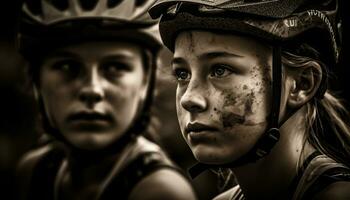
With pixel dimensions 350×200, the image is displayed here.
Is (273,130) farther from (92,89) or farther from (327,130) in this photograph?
(92,89)

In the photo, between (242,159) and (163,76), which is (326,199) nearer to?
(242,159)

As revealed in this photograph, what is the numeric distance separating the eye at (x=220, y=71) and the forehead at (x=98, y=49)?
1.57 metres

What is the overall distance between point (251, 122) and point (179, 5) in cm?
62

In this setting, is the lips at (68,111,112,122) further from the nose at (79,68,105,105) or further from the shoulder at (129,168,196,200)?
the shoulder at (129,168,196,200)

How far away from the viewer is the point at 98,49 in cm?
416

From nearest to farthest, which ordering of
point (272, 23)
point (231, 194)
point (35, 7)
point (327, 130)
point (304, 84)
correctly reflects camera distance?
point (272, 23), point (304, 84), point (327, 130), point (231, 194), point (35, 7)

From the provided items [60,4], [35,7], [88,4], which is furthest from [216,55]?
[35,7]

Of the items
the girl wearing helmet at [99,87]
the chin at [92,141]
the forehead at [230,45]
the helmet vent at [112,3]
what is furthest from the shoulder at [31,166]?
the forehead at [230,45]

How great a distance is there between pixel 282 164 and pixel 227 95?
16.6 inches

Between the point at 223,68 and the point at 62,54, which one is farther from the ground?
the point at 223,68

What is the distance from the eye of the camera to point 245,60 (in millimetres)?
2666

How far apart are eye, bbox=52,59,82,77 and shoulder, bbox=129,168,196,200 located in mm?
877

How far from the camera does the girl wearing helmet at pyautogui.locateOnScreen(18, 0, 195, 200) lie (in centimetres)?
409

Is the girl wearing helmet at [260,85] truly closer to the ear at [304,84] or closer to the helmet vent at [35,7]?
the ear at [304,84]
